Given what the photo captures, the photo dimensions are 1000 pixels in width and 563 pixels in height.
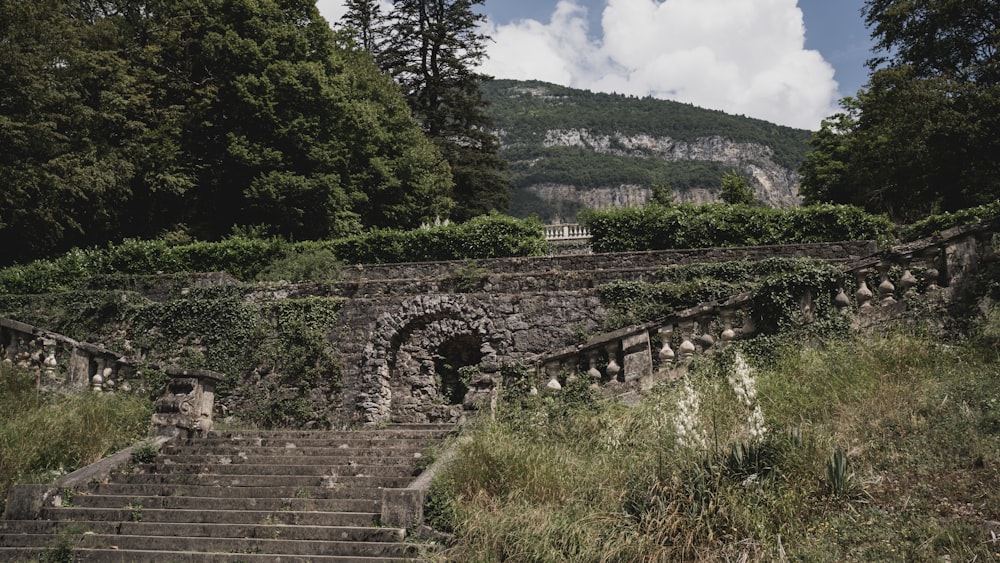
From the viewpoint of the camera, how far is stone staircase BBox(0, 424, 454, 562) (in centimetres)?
703

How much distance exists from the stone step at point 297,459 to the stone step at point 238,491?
0.76 metres

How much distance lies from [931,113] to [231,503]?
973 inches

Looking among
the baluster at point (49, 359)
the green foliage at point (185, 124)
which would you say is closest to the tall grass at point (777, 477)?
the baluster at point (49, 359)

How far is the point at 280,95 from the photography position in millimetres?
24000

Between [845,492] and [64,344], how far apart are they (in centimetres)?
1310

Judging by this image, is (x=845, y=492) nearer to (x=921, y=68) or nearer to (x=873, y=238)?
(x=873, y=238)

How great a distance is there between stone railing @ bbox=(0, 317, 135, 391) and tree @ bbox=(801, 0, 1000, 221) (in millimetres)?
24178

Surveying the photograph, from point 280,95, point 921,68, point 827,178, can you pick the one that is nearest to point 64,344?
point 280,95

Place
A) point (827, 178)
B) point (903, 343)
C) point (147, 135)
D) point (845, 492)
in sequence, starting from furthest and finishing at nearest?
Result: 1. point (827, 178)
2. point (147, 135)
3. point (903, 343)
4. point (845, 492)

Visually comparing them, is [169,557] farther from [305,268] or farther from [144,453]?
[305,268]

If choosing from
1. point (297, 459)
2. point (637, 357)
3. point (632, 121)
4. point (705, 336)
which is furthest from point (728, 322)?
point (632, 121)

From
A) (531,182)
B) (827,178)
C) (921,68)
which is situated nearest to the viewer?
(921,68)

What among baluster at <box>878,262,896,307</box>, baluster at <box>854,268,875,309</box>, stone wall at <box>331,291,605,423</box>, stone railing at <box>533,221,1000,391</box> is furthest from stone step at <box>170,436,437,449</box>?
baluster at <box>878,262,896,307</box>

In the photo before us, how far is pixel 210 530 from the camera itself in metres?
7.53
